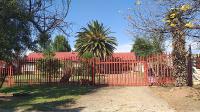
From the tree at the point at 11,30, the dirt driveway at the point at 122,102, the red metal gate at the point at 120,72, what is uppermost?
the tree at the point at 11,30

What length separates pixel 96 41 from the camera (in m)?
64.9

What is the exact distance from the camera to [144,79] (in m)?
25.9

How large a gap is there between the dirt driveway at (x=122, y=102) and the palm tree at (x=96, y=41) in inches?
1668

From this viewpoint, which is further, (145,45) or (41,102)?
(145,45)

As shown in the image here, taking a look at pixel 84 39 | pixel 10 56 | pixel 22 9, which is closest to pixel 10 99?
pixel 10 56

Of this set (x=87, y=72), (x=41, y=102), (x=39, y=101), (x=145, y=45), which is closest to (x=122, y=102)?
(x=41, y=102)

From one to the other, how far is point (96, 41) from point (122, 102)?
155ft

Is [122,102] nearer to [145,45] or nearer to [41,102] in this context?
[41,102]

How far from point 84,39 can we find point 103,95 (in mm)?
45926

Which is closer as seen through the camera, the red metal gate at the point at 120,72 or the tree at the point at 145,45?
the red metal gate at the point at 120,72

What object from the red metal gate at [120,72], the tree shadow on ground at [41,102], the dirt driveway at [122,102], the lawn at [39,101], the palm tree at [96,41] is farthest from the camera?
the palm tree at [96,41]

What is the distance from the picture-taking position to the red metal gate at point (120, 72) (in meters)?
26.5

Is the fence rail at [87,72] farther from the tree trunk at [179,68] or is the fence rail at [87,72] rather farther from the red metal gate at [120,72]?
the tree trunk at [179,68]

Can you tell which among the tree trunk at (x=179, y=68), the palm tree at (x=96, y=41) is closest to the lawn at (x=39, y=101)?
the tree trunk at (x=179, y=68)
